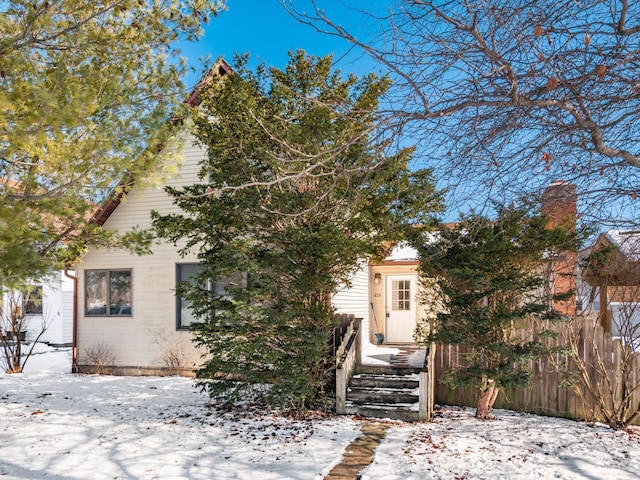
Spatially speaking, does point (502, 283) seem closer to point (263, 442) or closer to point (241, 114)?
point (263, 442)

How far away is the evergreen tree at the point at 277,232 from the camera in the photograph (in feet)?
24.4

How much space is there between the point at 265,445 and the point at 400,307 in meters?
9.19

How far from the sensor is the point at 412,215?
7309 mm

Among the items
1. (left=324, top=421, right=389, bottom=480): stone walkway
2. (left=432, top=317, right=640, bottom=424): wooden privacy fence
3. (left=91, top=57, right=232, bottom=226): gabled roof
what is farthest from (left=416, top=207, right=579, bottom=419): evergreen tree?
(left=91, top=57, right=232, bottom=226): gabled roof

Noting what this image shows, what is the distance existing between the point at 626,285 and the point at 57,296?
61.8ft

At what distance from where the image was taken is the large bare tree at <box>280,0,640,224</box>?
3447 millimetres

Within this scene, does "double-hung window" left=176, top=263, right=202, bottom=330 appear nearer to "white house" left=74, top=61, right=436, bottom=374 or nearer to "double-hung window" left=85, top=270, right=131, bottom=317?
"white house" left=74, top=61, right=436, bottom=374

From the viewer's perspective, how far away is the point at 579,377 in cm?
739

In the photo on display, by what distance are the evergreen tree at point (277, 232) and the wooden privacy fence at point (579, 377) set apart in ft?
7.66

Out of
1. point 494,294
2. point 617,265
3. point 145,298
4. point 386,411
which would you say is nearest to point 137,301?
point 145,298

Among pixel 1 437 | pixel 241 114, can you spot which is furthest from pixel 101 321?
pixel 241 114

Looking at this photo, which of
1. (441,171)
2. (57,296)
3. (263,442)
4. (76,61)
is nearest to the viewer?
(441,171)

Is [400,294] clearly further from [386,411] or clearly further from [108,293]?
[108,293]

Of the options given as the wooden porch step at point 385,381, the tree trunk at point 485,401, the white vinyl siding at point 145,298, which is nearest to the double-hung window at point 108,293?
the white vinyl siding at point 145,298
